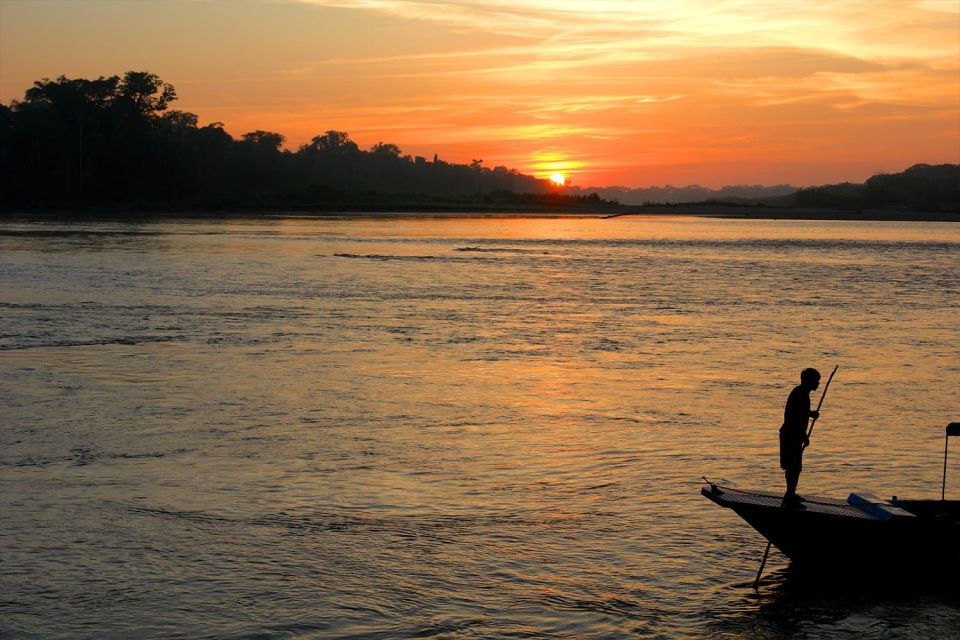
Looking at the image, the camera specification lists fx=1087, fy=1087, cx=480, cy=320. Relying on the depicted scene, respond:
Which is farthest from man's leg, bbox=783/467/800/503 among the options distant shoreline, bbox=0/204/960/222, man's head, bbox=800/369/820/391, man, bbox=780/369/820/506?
distant shoreline, bbox=0/204/960/222

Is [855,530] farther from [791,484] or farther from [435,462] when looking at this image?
[435,462]

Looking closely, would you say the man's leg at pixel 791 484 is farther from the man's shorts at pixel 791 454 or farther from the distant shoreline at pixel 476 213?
the distant shoreline at pixel 476 213

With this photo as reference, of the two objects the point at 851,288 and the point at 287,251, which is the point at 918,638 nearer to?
the point at 851,288

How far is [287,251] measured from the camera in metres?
63.6

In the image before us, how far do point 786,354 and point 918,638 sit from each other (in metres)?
15.9

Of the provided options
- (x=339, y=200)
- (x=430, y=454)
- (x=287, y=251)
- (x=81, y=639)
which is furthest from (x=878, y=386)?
(x=339, y=200)

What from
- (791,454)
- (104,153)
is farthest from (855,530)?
(104,153)

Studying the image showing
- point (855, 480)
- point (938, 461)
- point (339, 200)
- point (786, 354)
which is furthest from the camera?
point (339, 200)

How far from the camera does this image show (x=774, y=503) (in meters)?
10.4

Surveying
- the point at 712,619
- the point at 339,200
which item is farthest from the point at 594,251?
the point at 339,200

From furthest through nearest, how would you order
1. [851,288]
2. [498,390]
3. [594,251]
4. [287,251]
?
[594,251]
[287,251]
[851,288]
[498,390]

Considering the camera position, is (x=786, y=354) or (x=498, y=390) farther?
(x=786, y=354)

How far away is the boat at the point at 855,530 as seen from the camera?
1026 cm

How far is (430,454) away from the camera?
14.9m
